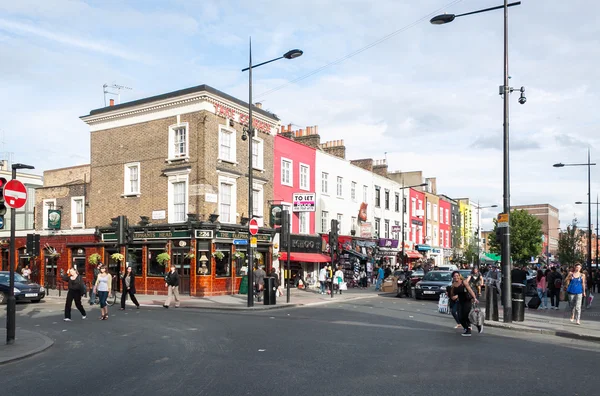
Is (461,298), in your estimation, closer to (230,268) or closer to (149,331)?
(149,331)

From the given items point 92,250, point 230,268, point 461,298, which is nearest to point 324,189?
point 230,268

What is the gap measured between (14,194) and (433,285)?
1904 centimetres

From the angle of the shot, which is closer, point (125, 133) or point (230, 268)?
point (230, 268)

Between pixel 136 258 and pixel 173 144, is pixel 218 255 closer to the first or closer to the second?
pixel 136 258

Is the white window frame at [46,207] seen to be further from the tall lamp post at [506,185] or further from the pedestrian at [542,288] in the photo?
the pedestrian at [542,288]

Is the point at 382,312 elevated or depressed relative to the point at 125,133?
depressed

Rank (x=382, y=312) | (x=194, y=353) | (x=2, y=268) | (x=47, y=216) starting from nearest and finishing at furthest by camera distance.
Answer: (x=194, y=353) < (x=382, y=312) < (x=47, y=216) < (x=2, y=268)

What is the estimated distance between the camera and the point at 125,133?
3056 cm

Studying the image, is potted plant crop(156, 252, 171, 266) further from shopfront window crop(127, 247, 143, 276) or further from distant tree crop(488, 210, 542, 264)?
distant tree crop(488, 210, 542, 264)

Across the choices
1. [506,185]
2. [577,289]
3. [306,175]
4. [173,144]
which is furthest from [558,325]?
[306,175]

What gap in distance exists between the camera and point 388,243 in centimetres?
4656

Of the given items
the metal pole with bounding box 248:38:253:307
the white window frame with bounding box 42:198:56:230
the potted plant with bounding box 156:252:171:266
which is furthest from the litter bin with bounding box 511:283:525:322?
the white window frame with bounding box 42:198:56:230

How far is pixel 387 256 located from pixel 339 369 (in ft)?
128

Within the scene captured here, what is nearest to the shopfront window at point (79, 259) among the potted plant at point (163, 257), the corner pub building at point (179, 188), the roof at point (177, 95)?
the corner pub building at point (179, 188)
